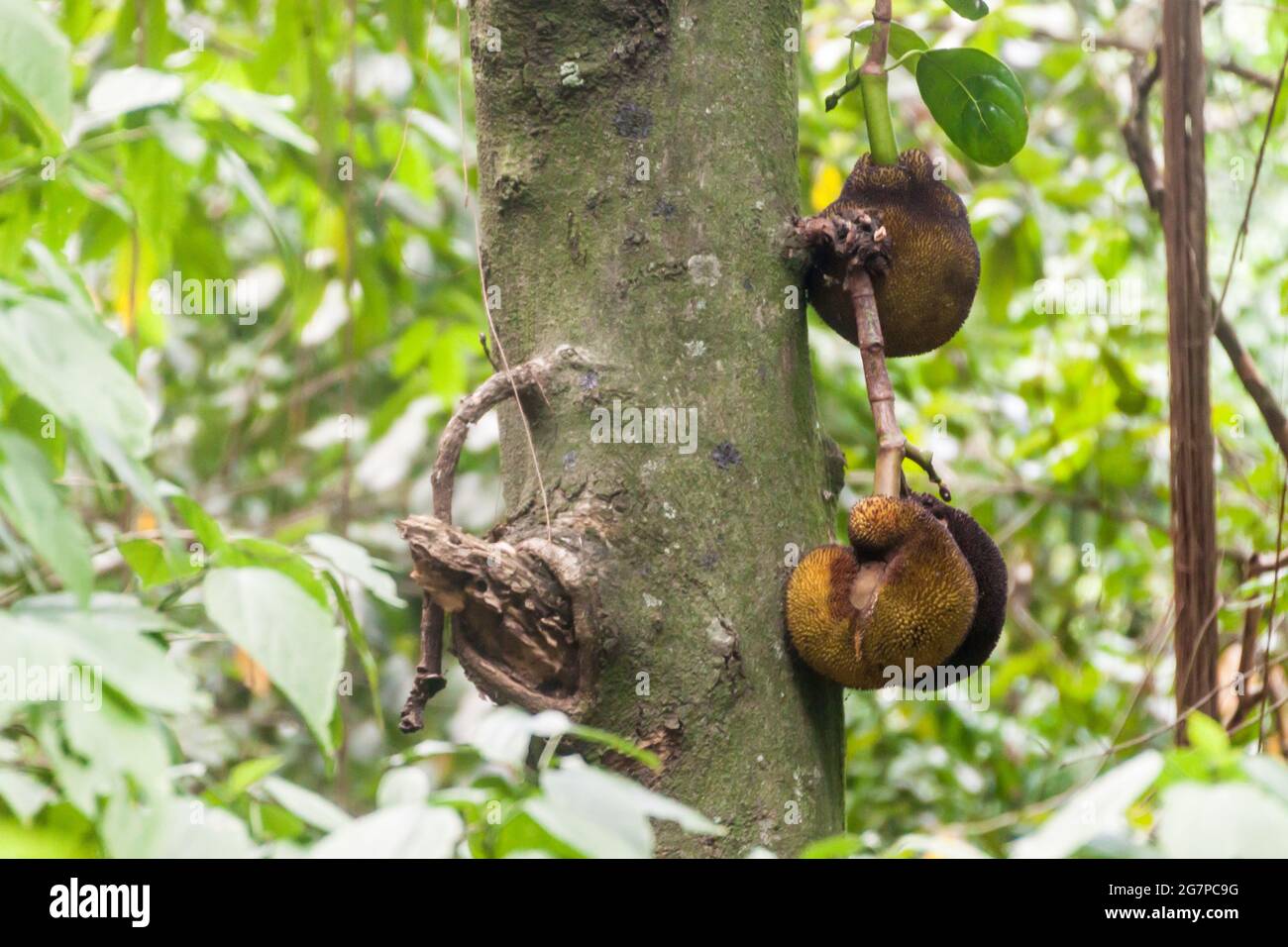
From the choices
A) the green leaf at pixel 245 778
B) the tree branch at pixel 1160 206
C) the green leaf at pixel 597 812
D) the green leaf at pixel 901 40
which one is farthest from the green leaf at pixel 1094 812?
the tree branch at pixel 1160 206

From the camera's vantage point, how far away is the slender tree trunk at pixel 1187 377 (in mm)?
1548

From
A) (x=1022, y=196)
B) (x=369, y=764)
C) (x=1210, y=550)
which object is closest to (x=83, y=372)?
(x=1210, y=550)

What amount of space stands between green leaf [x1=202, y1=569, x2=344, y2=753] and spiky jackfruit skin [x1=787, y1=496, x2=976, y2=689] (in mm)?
477

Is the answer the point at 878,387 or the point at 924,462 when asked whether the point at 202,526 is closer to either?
the point at 878,387

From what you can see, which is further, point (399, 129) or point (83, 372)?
point (399, 129)

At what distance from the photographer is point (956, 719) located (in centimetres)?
275

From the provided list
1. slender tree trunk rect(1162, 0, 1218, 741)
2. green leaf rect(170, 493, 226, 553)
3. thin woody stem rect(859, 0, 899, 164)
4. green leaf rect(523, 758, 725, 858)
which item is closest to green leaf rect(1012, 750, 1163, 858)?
green leaf rect(523, 758, 725, 858)

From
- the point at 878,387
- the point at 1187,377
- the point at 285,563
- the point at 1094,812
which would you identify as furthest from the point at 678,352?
the point at 1187,377

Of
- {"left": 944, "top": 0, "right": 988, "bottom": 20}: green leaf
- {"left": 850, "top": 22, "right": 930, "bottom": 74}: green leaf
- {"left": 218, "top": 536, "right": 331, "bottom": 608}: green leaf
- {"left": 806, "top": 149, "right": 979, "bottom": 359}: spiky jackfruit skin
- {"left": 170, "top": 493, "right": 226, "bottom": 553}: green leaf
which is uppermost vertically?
{"left": 944, "top": 0, "right": 988, "bottom": 20}: green leaf

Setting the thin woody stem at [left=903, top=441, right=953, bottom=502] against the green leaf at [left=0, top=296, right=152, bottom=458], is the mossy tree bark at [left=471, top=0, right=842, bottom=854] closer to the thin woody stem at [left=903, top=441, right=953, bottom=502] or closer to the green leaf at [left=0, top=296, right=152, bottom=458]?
the thin woody stem at [left=903, top=441, right=953, bottom=502]

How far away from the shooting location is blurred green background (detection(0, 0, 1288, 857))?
1.91 feet

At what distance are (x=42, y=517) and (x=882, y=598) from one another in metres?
0.67

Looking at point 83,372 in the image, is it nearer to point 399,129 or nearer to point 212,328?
point 399,129
